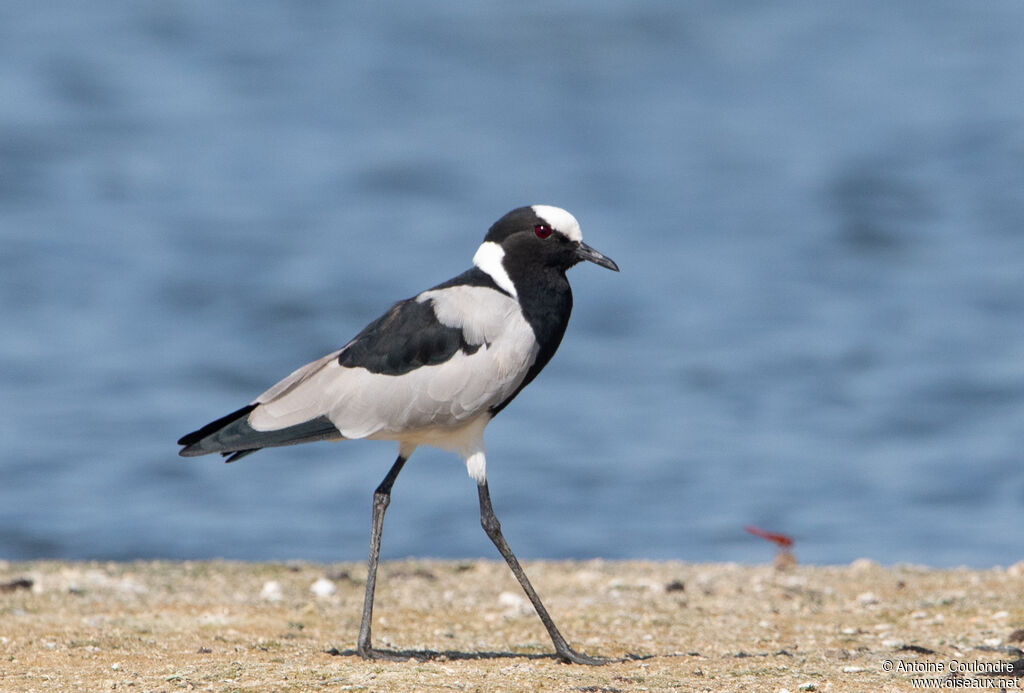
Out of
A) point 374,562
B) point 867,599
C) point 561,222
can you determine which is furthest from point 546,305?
point 867,599

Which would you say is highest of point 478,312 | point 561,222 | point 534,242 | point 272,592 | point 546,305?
point 561,222

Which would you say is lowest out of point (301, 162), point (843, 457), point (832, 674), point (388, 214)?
point (832, 674)

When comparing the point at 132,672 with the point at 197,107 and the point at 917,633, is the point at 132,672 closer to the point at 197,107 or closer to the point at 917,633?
the point at 917,633

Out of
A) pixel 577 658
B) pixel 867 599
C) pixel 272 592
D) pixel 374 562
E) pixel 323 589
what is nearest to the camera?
pixel 577 658

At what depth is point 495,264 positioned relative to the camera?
22.9 feet

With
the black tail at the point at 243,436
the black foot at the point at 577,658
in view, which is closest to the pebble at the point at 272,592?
the black tail at the point at 243,436

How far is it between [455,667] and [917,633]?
99.9 inches

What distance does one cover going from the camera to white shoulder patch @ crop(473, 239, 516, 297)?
6.88 meters


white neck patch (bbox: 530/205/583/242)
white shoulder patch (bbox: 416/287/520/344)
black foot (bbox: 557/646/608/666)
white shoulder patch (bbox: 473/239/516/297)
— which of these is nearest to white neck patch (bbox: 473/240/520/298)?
white shoulder patch (bbox: 473/239/516/297)

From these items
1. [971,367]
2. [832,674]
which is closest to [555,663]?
[832,674]

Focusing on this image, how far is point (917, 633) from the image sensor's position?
7.15 metres

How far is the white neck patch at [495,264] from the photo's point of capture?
6.88 meters

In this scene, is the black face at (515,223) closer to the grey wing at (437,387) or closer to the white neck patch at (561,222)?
the white neck patch at (561,222)

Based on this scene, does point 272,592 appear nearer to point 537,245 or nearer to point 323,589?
point 323,589
